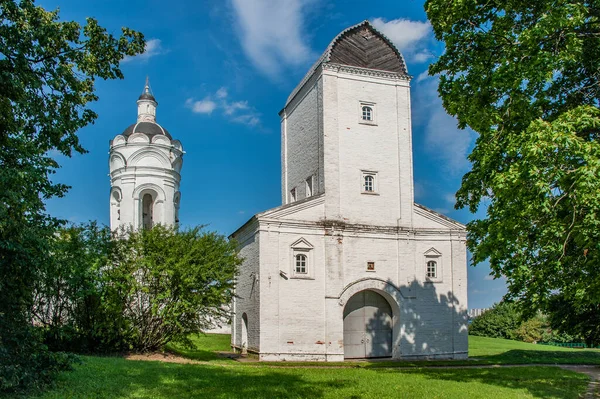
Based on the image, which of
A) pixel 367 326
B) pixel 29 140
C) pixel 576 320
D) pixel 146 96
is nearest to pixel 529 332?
pixel 576 320

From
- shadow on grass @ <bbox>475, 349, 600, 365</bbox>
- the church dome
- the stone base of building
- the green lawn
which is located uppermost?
the church dome

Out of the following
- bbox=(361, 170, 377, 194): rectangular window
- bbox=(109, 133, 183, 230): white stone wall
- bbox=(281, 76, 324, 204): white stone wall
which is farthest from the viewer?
bbox=(109, 133, 183, 230): white stone wall

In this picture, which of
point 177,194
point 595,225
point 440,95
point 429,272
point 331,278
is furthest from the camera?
point 177,194

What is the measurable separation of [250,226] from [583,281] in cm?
1556

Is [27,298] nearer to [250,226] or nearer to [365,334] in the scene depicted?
[250,226]

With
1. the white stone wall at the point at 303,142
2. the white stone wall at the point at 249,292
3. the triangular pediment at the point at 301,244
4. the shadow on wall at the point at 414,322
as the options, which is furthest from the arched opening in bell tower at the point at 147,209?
the shadow on wall at the point at 414,322

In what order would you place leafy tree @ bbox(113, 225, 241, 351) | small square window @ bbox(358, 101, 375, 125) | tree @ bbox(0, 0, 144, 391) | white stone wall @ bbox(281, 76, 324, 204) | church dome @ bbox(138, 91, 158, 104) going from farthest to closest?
church dome @ bbox(138, 91, 158, 104)
small square window @ bbox(358, 101, 375, 125)
white stone wall @ bbox(281, 76, 324, 204)
leafy tree @ bbox(113, 225, 241, 351)
tree @ bbox(0, 0, 144, 391)

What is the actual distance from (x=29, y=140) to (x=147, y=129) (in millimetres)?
21389

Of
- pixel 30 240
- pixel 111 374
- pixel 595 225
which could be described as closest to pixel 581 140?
pixel 595 225

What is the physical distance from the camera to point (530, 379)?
56.0 ft

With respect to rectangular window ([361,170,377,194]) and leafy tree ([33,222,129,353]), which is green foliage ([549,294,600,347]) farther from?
leafy tree ([33,222,129,353])

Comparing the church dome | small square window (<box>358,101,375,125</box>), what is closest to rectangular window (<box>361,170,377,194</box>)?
small square window (<box>358,101,375,125</box>)

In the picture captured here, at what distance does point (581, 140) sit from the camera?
39.0 ft

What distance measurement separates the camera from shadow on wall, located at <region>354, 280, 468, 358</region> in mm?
25094
